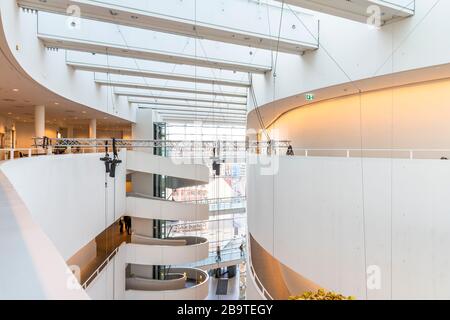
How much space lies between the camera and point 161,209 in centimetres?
1377

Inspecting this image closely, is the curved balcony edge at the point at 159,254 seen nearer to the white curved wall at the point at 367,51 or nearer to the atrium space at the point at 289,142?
the atrium space at the point at 289,142

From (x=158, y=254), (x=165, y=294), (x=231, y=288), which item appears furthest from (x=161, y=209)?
(x=231, y=288)

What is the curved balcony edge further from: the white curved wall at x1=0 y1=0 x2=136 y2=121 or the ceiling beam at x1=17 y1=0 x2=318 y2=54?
the ceiling beam at x1=17 y1=0 x2=318 y2=54

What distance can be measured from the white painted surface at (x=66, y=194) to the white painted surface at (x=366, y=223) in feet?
17.3

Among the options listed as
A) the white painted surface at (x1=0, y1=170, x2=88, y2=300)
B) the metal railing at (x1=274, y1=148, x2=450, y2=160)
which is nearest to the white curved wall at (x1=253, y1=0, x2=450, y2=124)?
the metal railing at (x1=274, y1=148, x2=450, y2=160)

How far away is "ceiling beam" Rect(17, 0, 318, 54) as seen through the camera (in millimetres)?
5996

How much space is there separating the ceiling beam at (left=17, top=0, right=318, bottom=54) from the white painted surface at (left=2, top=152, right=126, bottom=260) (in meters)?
3.01

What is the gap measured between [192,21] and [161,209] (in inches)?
351

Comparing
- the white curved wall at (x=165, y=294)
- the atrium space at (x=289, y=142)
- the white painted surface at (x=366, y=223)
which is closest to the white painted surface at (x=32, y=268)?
the atrium space at (x=289, y=142)

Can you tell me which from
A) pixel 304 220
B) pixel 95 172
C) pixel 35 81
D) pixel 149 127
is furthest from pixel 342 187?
pixel 149 127

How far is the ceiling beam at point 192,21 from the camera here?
6.00m

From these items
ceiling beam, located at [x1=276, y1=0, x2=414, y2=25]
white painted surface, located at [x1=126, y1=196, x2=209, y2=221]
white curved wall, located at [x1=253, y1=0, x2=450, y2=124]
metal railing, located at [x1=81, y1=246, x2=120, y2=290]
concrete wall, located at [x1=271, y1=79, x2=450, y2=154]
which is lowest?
metal railing, located at [x1=81, y1=246, x2=120, y2=290]

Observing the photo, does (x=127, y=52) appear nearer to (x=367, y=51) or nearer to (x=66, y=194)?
(x=66, y=194)
